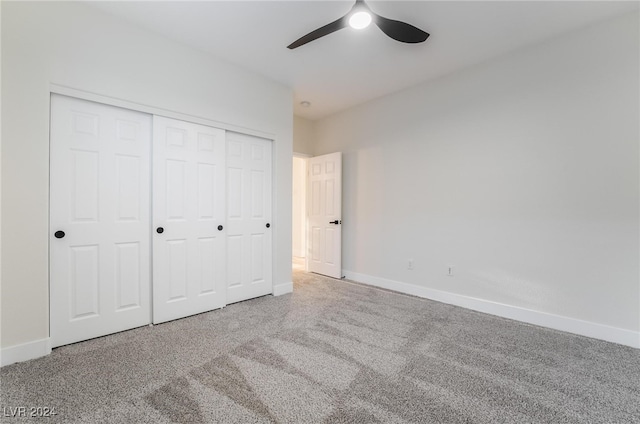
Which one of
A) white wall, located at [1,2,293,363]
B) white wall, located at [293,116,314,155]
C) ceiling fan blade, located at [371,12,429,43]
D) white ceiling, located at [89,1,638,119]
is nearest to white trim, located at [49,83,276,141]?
white wall, located at [1,2,293,363]

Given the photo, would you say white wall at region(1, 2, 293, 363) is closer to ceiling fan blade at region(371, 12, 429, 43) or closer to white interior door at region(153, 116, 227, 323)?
white interior door at region(153, 116, 227, 323)

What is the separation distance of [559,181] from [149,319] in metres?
4.20

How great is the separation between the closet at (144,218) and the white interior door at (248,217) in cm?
1

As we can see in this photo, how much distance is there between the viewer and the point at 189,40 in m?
2.79

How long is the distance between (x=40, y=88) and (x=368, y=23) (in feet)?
8.22

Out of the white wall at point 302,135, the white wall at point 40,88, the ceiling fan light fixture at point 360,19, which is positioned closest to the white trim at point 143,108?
the white wall at point 40,88

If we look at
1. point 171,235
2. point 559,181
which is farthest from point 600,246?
point 171,235

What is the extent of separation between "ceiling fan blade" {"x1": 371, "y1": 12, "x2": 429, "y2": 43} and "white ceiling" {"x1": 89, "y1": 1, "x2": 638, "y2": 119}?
0.36 metres

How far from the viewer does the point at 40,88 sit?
6.91 feet

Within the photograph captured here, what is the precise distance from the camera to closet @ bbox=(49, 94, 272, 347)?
227cm

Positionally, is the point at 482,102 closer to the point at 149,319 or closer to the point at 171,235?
the point at 171,235

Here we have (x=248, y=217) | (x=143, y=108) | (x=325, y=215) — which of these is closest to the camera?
(x=143, y=108)

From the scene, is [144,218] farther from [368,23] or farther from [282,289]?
[368,23]

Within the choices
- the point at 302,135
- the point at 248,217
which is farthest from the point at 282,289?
the point at 302,135
